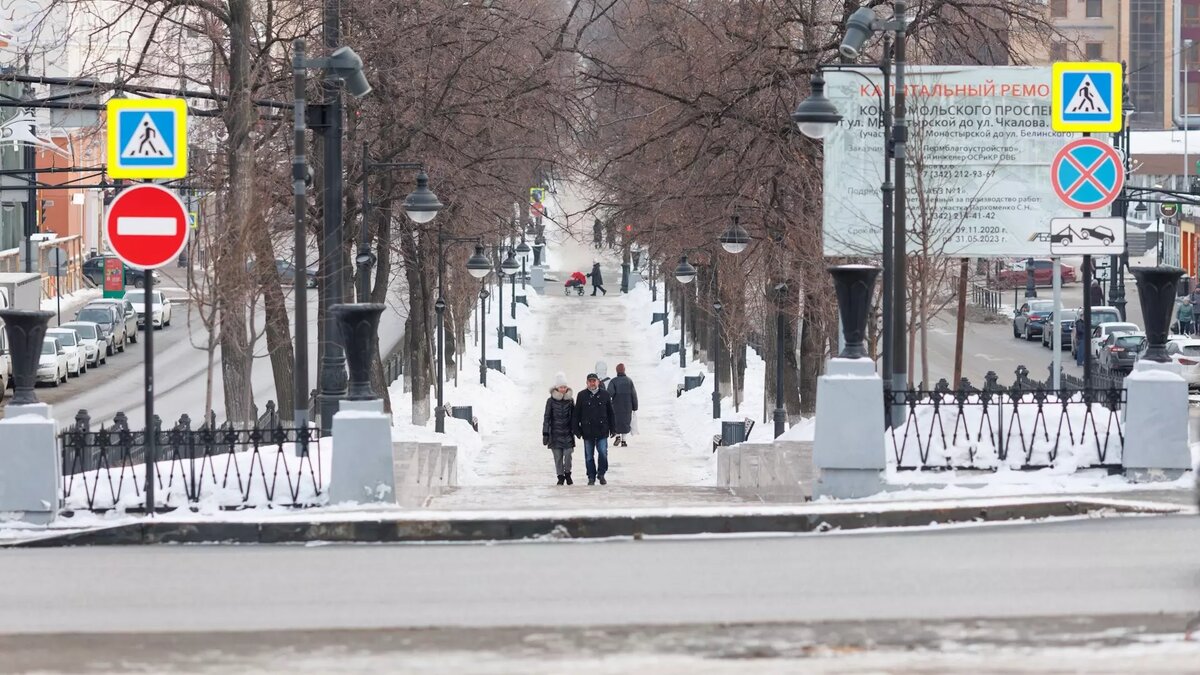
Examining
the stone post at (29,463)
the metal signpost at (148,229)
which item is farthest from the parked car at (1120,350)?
the stone post at (29,463)

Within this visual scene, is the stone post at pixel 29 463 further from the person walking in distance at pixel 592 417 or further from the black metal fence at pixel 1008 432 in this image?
the person walking in distance at pixel 592 417

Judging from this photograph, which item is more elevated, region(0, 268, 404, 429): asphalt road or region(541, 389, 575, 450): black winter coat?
region(541, 389, 575, 450): black winter coat

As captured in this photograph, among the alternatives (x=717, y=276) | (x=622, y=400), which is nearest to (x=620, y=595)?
(x=622, y=400)

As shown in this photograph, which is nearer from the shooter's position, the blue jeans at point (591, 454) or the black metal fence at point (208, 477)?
the black metal fence at point (208, 477)

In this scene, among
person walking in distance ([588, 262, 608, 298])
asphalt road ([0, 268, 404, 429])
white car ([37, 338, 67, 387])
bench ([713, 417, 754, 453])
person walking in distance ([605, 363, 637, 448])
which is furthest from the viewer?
person walking in distance ([588, 262, 608, 298])

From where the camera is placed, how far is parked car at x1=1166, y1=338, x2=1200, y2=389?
151ft

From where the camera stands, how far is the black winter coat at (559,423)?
27.1 meters

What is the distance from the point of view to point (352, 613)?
1070 centimetres

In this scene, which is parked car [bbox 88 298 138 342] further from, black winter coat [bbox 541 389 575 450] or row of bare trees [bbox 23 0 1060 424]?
black winter coat [bbox 541 389 575 450]

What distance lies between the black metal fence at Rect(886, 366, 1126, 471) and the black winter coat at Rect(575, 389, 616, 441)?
10.7m

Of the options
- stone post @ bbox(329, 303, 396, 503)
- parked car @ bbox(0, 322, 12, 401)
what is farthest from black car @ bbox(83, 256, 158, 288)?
stone post @ bbox(329, 303, 396, 503)

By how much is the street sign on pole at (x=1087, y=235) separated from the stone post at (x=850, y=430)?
11.7 ft

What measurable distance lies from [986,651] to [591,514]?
537 cm

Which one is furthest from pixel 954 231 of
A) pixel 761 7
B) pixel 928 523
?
pixel 928 523
